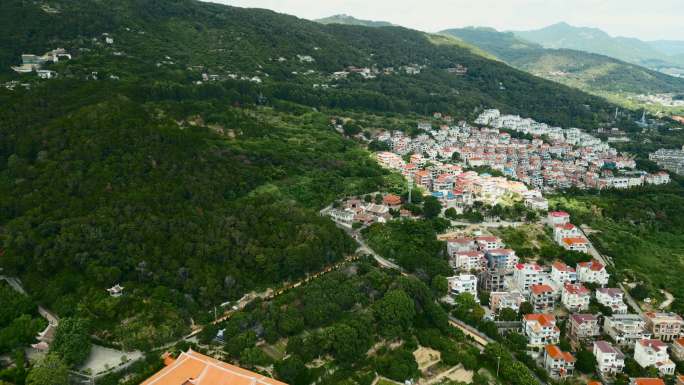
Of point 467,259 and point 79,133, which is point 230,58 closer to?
point 79,133

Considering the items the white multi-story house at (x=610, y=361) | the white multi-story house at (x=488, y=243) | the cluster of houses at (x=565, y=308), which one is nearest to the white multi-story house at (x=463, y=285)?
the cluster of houses at (x=565, y=308)

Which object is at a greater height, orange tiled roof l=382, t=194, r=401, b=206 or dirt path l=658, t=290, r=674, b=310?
orange tiled roof l=382, t=194, r=401, b=206

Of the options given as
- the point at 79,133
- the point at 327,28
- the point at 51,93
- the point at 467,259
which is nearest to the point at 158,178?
the point at 79,133

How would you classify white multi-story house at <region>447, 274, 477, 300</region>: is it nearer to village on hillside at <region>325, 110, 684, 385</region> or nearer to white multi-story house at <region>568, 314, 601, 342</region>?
village on hillside at <region>325, 110, 684, 385</region>

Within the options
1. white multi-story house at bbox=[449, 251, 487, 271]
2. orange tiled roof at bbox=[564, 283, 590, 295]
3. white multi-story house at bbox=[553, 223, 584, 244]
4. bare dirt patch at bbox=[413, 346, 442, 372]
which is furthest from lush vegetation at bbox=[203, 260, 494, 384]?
white multi-story house at bbox=[553, 223, 584, 244]

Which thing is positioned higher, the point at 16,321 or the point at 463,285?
the point at 16,321

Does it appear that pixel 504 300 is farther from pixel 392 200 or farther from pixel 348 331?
pixel 392 200

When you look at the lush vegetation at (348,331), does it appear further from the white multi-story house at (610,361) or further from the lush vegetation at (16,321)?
the lush vegetation at (16,321)

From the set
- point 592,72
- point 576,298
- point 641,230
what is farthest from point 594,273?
point 592,72
